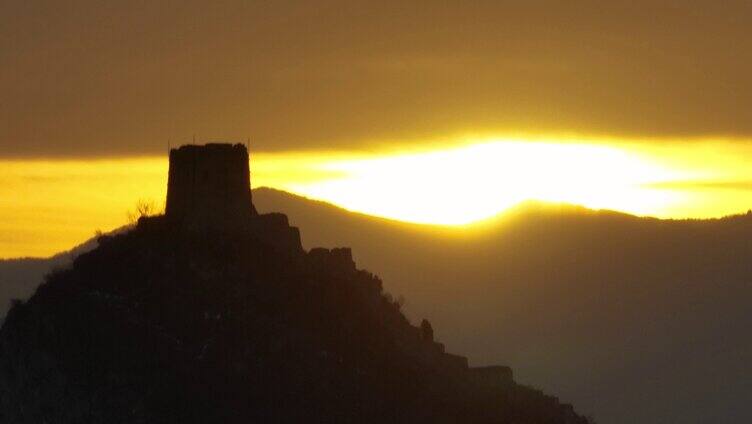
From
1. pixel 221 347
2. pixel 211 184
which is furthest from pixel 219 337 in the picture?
pixel 211 184

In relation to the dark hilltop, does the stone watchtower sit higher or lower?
higher

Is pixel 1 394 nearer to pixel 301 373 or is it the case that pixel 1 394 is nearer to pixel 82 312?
pixel 82 312

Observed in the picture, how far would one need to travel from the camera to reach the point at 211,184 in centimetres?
15800

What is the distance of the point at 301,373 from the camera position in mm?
161250

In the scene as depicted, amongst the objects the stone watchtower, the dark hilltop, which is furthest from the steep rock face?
the stone watchtower

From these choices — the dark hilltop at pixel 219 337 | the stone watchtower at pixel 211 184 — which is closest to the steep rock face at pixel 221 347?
the dark hilltop at pixel 219 337

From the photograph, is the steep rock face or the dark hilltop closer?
the steep rock face

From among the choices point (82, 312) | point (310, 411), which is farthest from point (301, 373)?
point (82, 312)

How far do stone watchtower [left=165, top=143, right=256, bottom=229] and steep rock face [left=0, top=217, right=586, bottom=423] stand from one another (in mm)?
1181

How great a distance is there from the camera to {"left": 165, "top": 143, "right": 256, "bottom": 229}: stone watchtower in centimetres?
15788

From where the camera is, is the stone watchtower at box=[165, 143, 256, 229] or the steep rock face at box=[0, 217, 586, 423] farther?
the stone watchtower at box=[165, 143, 256, 229]

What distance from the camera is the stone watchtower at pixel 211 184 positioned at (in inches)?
6216

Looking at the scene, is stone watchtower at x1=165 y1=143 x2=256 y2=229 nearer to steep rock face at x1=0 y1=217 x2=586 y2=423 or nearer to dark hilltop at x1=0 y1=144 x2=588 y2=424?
dark hilltop at x1=0 y1=144 x2=588 y2=424

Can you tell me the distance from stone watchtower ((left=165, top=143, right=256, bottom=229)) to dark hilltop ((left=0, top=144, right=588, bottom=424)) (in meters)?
0.06
